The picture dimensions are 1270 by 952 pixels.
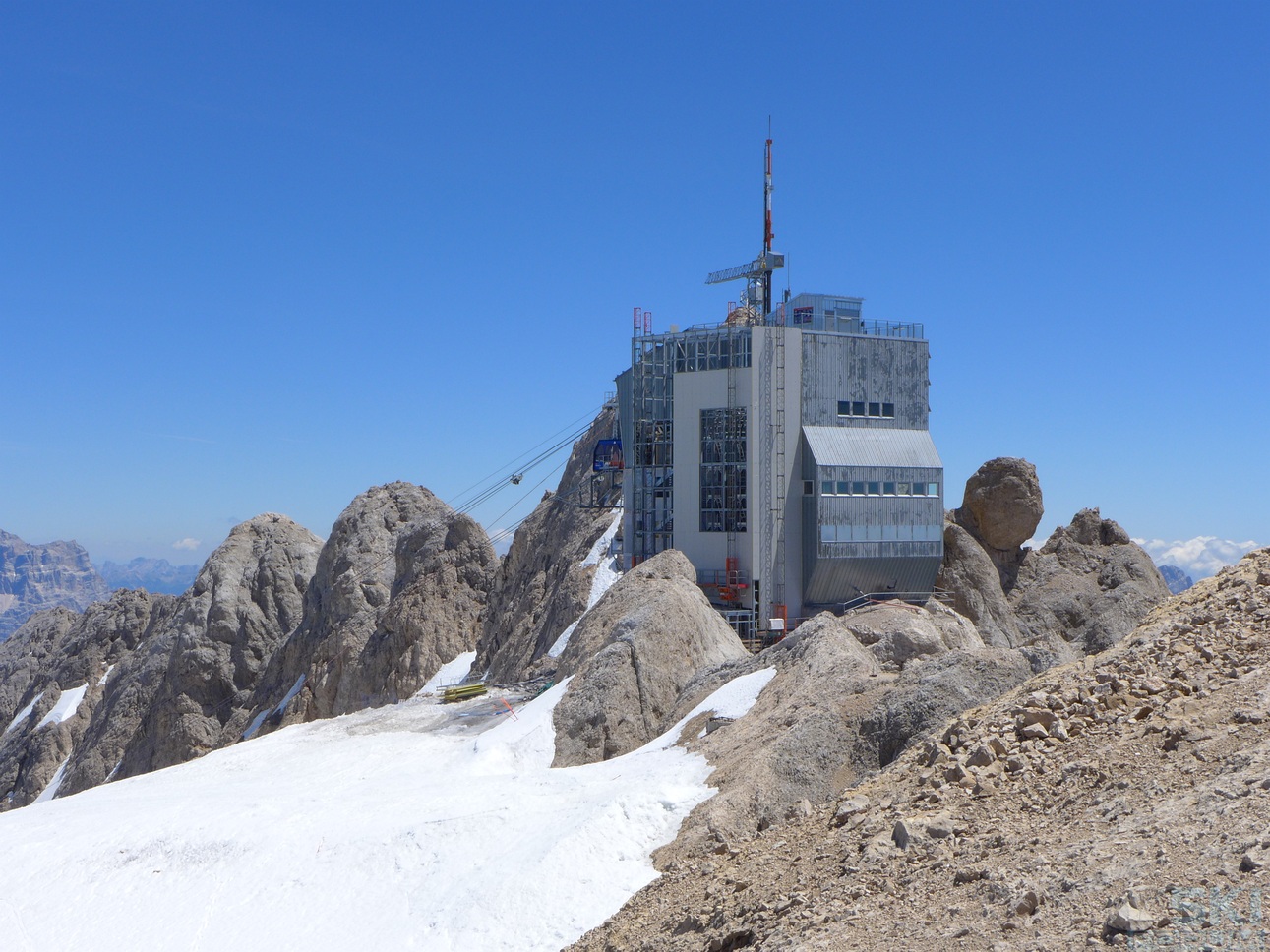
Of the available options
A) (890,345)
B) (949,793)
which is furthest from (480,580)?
(949,793)

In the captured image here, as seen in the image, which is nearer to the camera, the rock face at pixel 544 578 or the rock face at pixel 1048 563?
the rock face at pixel 544 578

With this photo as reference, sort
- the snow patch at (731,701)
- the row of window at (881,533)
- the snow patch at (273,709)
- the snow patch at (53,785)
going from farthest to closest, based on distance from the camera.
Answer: the snow patch at (53,785) < the snow patch at (273,709) < the row of window at (881,533) < the snow patch at (731,701)

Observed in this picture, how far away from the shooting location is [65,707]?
71.7m

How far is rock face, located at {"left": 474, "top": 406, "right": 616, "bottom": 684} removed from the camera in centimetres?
4388

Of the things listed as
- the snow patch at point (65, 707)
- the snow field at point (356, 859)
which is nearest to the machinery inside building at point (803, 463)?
the snow field at point (356, 859)

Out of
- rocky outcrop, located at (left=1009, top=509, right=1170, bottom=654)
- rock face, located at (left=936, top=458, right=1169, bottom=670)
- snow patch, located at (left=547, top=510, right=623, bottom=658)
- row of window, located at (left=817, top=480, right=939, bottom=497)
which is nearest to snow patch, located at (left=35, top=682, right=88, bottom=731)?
snow patch, located at (left=547, top=510, right=623, bottom=658)

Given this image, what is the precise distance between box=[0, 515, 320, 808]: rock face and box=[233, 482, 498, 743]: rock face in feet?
11.2

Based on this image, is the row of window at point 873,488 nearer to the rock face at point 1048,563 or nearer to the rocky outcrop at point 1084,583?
the rock face at point 1048,563

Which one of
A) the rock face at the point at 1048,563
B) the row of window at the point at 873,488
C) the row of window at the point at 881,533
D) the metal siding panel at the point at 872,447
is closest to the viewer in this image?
the row of window at the point at 881,533

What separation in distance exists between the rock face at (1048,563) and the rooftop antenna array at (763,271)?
13.0 meters

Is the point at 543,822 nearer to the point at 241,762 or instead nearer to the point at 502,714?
the point at 502,714

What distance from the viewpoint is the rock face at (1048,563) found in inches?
1975

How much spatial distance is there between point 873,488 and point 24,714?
207 feet

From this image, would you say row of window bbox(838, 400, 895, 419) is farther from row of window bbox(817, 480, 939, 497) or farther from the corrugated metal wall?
Answer: row of window bbox(817, 480, 939, 497)
